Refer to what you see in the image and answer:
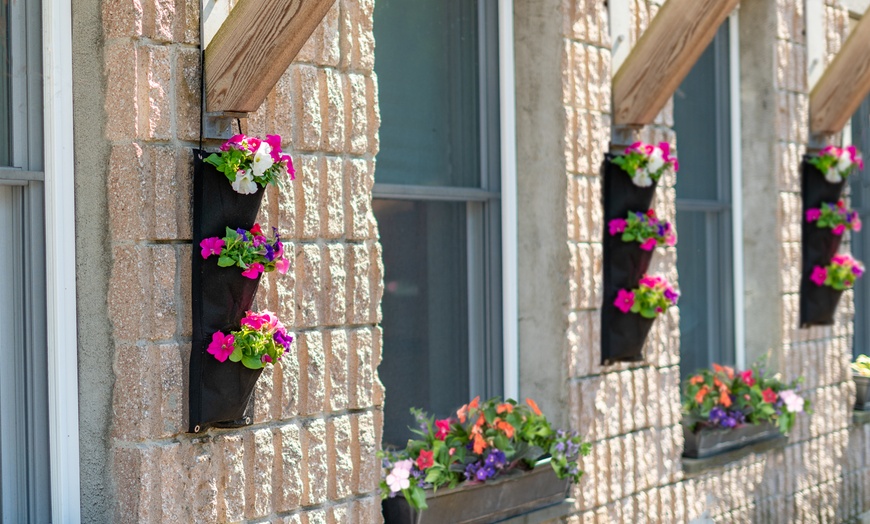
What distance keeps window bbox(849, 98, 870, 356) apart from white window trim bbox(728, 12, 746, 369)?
1.77 meters

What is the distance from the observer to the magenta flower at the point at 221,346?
120 inches

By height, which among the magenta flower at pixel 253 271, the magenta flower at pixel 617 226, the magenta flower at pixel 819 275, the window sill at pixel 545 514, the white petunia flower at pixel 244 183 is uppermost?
the white petunia flower at pixel 244 183

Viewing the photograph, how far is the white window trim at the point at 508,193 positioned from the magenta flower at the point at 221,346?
6.11ft

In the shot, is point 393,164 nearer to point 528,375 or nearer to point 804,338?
point 528,375

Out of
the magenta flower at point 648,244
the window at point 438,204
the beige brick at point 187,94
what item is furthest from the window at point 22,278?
the magenta flower at point 648,244

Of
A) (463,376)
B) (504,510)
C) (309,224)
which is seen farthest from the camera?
(463,376)

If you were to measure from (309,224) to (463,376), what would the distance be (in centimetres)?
141

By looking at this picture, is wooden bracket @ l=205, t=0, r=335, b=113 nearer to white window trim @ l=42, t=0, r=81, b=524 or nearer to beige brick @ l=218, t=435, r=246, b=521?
white window trim @ l=42, t=0, r=81, b=524

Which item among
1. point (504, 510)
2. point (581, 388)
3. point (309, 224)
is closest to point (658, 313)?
point (581, 388)

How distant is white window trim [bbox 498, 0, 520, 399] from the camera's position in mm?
4680

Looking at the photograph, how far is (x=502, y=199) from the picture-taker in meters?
4.70

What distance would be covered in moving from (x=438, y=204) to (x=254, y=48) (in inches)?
60.5

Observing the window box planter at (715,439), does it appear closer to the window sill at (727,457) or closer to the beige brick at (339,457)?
the window sill at (727,457)

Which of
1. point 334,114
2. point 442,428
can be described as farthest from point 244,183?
point 442,428
